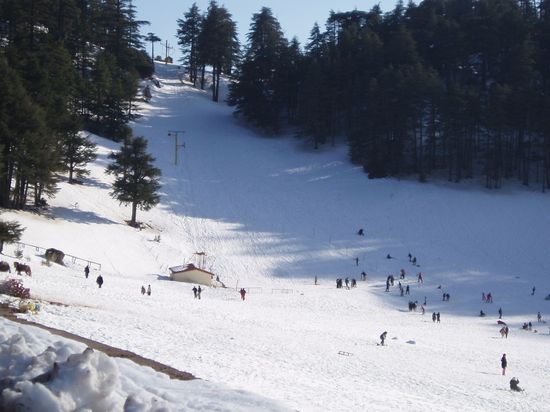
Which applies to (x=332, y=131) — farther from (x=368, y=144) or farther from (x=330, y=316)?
(x=330, y=316)

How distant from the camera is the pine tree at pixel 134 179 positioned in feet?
141

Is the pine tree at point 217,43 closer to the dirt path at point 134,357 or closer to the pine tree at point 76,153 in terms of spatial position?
the pine tree at point 76,153

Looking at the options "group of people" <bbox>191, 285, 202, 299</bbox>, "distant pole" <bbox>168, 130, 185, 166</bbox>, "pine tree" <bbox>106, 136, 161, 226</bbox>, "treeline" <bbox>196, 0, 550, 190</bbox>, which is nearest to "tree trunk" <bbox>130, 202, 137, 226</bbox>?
"pine tree" <bbox>106, 136, 161, 226</bbox>

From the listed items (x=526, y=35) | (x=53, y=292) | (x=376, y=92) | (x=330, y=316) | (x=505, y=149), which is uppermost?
(x=526, y=35)

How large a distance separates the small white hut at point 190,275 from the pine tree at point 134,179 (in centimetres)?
812

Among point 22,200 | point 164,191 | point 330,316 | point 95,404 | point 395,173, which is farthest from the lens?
point 395,173

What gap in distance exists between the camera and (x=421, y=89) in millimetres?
57906

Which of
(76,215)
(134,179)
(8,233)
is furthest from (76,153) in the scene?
(8,233)

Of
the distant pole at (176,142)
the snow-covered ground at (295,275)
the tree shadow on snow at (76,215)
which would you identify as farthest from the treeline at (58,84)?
the distant pole at (176,142)

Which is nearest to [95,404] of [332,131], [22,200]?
[22,200]

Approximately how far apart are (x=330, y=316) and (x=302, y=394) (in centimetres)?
1750

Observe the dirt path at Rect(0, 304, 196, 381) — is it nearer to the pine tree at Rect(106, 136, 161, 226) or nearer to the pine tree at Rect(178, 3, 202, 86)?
the pine tree at Rect(106, 136, 161, 226)

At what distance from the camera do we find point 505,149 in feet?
193

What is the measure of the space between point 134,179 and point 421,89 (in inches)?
1064
